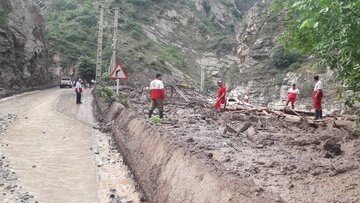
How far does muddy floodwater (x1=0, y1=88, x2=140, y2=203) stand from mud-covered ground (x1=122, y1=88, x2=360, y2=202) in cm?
185

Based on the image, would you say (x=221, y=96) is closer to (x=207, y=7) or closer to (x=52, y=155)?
(x=52, y=155)

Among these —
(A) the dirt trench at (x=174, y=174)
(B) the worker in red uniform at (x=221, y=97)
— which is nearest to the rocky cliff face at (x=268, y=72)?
(B) the worker in red uniform at (x=221, y=97)

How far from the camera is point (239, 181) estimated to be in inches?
222

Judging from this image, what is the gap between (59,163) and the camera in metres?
11.2

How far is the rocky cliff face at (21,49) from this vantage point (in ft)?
112

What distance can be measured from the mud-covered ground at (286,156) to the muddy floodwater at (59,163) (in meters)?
1.85

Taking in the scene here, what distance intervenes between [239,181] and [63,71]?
62.6 m

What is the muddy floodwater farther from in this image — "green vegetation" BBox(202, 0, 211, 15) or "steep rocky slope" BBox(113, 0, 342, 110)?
"green vegetation" BBox(202, 0, 211, 15)

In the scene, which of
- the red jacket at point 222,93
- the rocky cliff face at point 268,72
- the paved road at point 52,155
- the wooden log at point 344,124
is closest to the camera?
the paved road at point 52,155

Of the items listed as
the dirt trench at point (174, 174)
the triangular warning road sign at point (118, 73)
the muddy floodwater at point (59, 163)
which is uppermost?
the triangular warning road sign at point (118, 73)

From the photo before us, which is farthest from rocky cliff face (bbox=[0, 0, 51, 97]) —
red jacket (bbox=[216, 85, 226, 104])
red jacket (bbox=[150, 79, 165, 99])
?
red jacket (bbox=[150, 79, 165, 99])

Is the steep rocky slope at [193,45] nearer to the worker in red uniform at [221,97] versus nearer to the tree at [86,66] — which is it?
the tree at [86,66]

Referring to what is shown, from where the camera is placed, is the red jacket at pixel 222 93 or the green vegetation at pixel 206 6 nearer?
the red jacket at pixel 222 93

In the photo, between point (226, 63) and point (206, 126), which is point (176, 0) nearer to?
point (226, 63)
